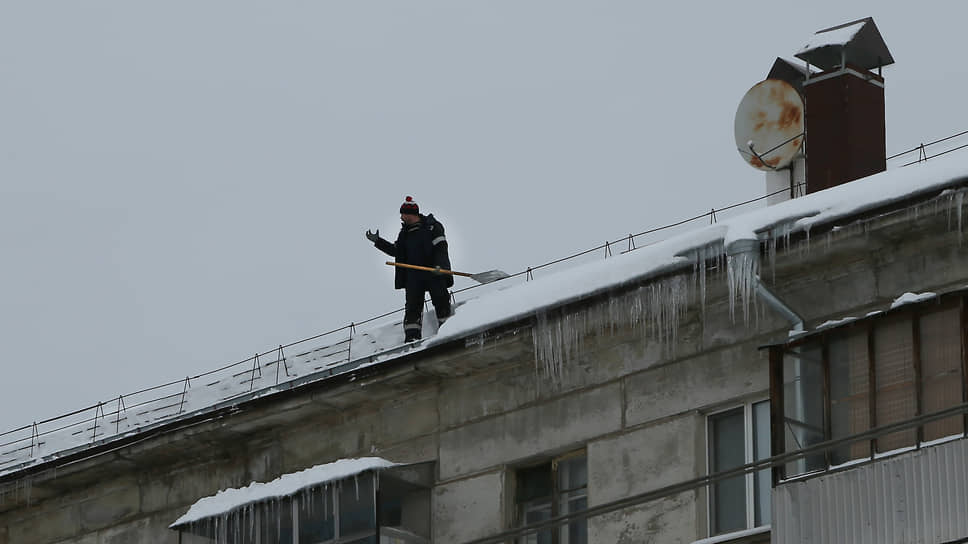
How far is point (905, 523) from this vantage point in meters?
14.1

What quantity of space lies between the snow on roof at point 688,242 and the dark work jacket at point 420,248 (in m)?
1.07

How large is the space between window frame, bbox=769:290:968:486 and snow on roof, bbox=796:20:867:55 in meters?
5.67

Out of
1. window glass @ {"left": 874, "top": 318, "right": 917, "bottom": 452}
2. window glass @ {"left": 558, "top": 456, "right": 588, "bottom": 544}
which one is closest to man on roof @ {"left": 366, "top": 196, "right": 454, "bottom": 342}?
window glass @ {"left": 558, "top": 456, "right": 588, "bottom": 544}

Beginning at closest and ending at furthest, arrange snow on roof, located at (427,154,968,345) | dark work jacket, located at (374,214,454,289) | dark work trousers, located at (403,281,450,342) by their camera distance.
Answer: snow on roof, located at (427,154,968,345)
dark work trousers, located at (403,281,450,342)
dark work jacket, located at (374,214,454,289)

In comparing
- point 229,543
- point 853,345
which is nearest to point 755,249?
point 853,345

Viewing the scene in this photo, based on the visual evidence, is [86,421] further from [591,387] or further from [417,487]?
[591,387]

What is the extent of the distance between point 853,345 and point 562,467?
3.58 meters

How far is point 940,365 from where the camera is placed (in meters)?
14.5

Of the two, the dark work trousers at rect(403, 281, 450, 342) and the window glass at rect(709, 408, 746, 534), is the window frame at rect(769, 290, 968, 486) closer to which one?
the window glass at rect(709, 408, 746, 534)

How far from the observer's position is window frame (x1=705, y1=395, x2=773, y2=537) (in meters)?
16.3

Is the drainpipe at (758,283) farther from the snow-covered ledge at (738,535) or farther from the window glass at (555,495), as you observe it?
the window glass at (555,495)

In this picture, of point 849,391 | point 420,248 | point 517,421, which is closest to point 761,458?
point 849,391

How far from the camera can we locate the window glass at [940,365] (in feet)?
47.3

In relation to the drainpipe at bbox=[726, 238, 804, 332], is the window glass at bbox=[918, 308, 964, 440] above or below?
below
